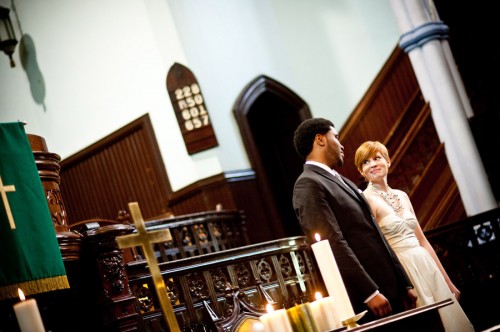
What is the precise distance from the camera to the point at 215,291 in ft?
16.4

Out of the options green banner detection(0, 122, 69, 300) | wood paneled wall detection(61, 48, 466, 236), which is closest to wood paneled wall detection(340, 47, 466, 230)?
wood paneled wall detection(61, 48, 466, 236)

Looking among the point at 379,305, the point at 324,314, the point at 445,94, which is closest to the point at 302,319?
the point at 324,314

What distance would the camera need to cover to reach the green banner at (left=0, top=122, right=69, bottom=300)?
3211mm

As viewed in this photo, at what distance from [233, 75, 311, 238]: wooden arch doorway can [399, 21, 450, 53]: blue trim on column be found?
2.65 metres

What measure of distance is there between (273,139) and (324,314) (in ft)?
32.2

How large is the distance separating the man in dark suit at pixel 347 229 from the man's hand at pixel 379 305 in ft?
0.05

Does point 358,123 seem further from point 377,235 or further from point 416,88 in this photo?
point 377,235

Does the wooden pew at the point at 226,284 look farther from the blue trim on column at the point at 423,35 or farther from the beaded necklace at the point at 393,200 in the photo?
the blue trim on column at the point at 423,35

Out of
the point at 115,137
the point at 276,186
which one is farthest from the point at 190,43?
the point at 276,186

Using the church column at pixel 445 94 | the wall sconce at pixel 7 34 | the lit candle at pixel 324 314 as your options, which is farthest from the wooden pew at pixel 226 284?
the wall sconce at pixel 7 34

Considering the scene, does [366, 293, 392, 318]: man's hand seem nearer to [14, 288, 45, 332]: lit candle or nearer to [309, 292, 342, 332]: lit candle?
[309, 292, 342, 332]: lit candle

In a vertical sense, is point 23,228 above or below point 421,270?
above

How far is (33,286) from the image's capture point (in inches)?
128

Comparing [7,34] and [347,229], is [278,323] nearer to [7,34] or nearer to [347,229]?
[347,229]
